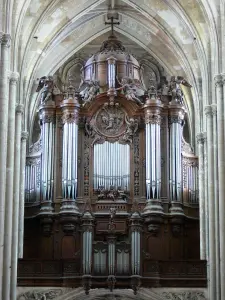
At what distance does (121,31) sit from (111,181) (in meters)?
8.85

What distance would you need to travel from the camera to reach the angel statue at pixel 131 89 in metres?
45.4

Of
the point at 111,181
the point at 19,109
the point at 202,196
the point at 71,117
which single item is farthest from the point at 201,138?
the point at 19,109

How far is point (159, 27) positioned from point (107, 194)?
867 cm

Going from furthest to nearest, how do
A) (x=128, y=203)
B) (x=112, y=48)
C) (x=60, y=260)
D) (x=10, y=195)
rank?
(x=112, y=48) → (x=128, y=203) → (x=60, y=260) → (x=10, y=195)

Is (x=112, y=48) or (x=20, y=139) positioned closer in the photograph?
(x=20, y=139)

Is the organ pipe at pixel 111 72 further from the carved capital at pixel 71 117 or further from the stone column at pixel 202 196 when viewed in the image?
the stone column at pixel 202 196

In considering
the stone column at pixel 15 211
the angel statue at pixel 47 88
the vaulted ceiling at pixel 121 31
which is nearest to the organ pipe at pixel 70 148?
the angel statue at pixel 47 88

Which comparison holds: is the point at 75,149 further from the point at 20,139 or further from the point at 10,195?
the point at 10,195

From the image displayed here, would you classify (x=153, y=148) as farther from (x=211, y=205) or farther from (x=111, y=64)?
(x=211, y=205)

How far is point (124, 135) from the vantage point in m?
45.2

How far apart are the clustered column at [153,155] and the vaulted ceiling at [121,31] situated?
8.26 ft

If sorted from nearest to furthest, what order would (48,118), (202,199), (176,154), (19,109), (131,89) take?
1. (19,109)
2. (202,199)
3. (176,154)
4. (48,118)
5. (131,89)

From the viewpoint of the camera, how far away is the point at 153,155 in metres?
44.3

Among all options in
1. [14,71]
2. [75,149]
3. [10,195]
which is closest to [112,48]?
[75,149]
